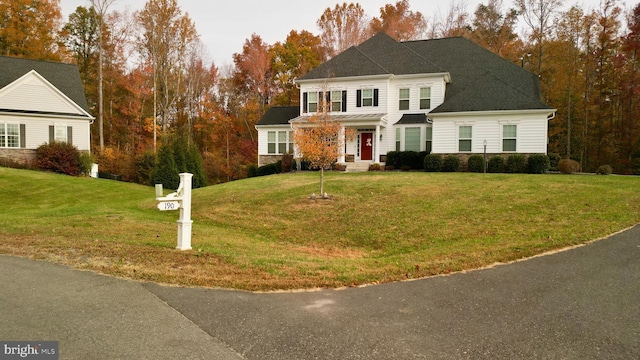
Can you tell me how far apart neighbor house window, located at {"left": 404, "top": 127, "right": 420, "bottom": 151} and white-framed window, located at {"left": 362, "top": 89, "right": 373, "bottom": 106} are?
3.18m

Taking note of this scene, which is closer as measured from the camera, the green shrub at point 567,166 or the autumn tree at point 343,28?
the green shrub at point 567,166

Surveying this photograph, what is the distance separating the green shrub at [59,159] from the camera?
26.2 m

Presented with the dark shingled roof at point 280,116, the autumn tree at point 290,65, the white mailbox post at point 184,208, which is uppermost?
the autumn tree at point 290,65

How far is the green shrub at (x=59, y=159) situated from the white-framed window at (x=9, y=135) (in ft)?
5.02

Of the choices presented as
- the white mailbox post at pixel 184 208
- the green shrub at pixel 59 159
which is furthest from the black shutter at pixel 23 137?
the white mailbox post at pixel 184 208

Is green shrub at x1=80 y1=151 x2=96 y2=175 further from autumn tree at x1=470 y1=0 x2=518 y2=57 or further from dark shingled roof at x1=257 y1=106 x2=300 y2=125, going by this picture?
autumn tree at x1=470 y1=0 x2=518 y2=57

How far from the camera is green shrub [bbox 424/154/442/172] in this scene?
76.0ft

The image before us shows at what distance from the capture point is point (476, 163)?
22.7 meters

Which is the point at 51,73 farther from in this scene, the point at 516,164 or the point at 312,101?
the point at 516,164

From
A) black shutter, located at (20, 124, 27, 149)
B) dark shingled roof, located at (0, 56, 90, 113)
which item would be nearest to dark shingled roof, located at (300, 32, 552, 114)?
dark shingled roof, located at (0, 56, 90, 113)

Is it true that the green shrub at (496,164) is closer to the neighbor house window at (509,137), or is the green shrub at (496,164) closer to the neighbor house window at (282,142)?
the neighbor house window at (509,137)

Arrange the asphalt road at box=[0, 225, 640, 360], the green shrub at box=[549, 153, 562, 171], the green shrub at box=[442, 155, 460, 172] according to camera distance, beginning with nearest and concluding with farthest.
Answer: the asphalt road at box=[0, 225, 640, 360] → the green shrub at box=[442, 155, 460, 172] → the green shrub at box=[549, 153, 562, 171]

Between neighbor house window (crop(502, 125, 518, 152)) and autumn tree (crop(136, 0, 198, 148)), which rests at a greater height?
autumn tree (crop(136, 0, 198, 148))

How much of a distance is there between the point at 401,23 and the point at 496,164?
2846 cm
